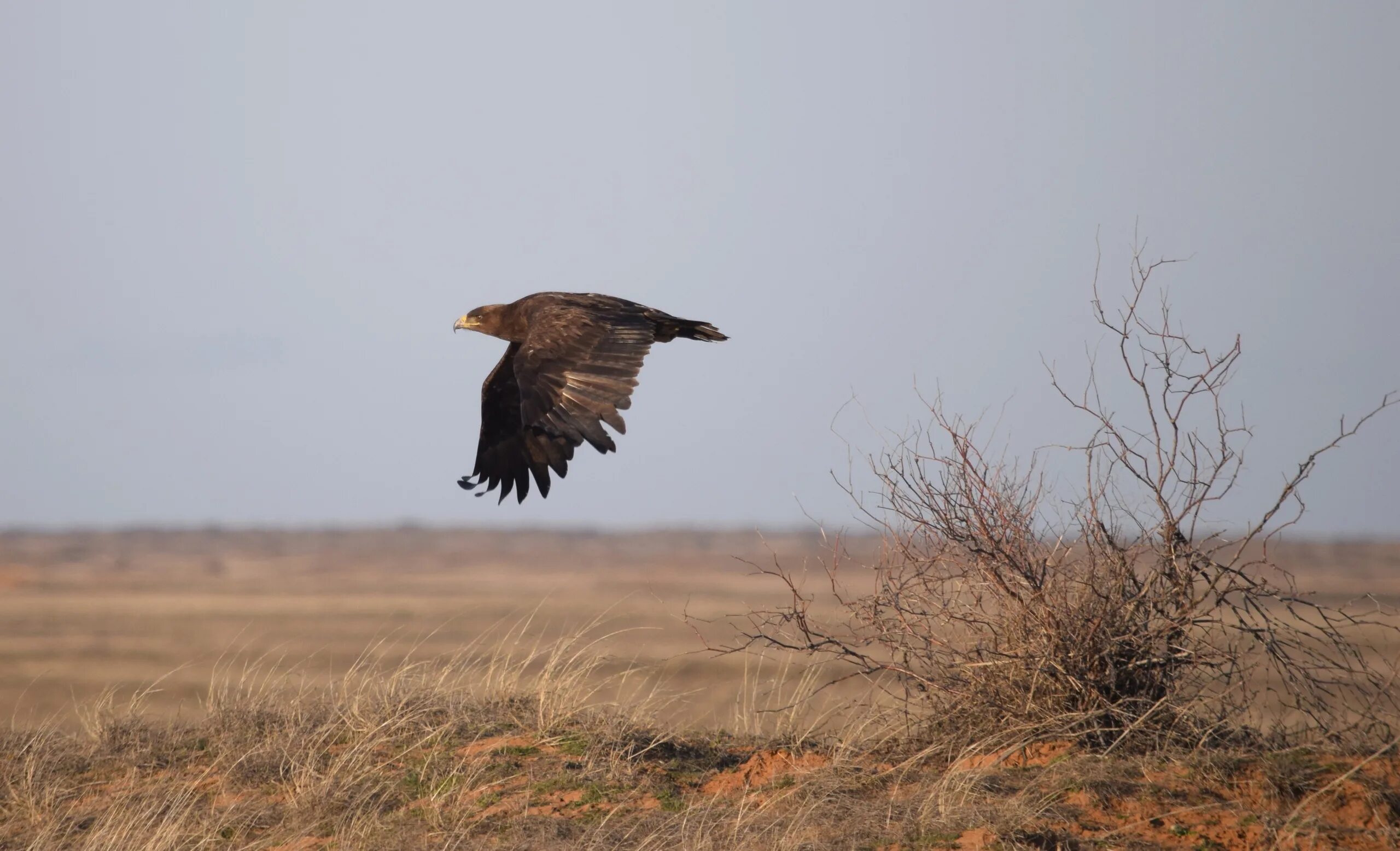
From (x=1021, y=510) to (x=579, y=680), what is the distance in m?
2.37

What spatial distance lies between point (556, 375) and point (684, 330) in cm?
107

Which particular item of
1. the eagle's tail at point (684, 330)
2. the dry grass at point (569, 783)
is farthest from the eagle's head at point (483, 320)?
the dry grass at point (569, 783)

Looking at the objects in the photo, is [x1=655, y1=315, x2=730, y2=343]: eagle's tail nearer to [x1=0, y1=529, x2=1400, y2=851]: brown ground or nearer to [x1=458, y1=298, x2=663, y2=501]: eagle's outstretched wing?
[x1=458, y1=298, x2=663, y2=501]: eagle's outstretched wing

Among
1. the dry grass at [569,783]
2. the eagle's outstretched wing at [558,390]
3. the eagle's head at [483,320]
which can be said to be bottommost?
the dry grass at [569,783]

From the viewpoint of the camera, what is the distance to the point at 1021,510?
19.5ft

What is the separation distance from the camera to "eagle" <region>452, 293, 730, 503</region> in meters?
7.07

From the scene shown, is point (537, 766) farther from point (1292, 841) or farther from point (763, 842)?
point (1292, 841)

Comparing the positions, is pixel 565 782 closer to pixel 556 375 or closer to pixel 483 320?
pixel 556 375

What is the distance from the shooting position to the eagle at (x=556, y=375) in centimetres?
707

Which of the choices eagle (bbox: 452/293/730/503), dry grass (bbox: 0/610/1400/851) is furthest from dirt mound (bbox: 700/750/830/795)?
eagle (bbox: 452/293/730/503)

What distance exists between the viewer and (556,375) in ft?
23.9

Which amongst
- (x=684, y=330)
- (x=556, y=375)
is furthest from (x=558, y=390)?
(x=684, y=330)

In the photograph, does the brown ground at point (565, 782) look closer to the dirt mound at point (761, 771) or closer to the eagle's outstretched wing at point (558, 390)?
the dirt mound at point (761, 771)

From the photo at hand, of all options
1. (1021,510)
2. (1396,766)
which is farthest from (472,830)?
(1396,766)
